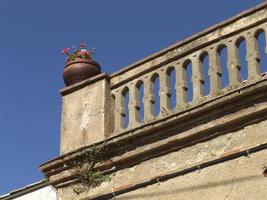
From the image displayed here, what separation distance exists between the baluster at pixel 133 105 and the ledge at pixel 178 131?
8.6 inches

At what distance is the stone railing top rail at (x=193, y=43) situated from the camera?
7527 mm

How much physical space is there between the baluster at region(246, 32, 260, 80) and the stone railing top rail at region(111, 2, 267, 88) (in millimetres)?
156

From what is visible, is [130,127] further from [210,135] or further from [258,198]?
[258,198]

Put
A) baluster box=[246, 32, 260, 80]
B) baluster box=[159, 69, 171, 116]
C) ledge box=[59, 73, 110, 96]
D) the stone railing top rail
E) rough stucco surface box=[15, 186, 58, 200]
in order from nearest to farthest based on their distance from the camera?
1. baluster box=[246, 32, 260, 80]
2. the stone railing top rail
3. baluster box=[159, 69, 171, 116]
4. ledge box=[59, 73, 110, 96]
5. rough stucco surface box=[15, 186, 58, 200]

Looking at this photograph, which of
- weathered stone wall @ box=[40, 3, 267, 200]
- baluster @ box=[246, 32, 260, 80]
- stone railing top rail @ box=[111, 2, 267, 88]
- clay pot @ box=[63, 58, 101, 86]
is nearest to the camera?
weathered stone wall @ box=[40, 3, 267, 200]

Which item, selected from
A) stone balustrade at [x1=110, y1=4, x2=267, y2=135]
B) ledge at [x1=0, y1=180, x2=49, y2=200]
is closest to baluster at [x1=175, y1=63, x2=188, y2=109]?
stone balustrade at [x1=110, y1=4, x2=267, y2=135]

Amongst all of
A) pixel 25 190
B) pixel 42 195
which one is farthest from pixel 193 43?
pixel 25 190

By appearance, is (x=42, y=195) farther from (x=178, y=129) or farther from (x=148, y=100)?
(x=178, y=129)

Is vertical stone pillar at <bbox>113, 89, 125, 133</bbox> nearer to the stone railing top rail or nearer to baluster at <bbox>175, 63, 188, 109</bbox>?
the stone railing top rail

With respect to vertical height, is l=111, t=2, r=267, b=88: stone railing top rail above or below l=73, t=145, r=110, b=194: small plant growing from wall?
above

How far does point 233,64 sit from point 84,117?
216 cm

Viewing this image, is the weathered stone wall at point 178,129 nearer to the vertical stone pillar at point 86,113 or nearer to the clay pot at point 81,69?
the vertical stone pillar at point 86,113

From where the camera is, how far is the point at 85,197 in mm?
8227

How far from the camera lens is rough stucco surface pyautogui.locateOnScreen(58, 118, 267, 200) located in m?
6.84
